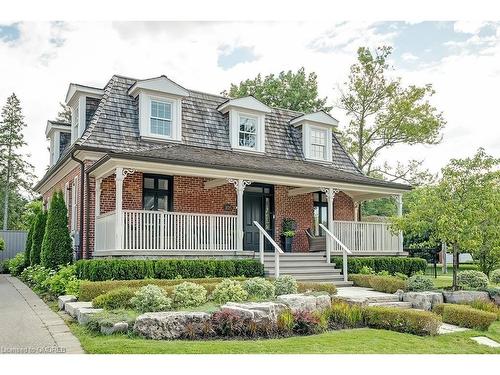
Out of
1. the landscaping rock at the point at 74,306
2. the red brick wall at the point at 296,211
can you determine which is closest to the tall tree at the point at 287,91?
the red brick wall at the point at 296,211

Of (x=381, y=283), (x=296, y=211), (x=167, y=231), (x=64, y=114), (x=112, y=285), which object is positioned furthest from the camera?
(x=64, y=114)

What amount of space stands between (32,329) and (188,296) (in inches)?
113

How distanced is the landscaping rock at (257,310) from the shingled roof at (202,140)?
541 centimetres

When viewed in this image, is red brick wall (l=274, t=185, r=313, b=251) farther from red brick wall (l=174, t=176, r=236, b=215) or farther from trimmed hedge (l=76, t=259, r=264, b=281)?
trimmed hedge (l=76, t=259, r=264, b=281)

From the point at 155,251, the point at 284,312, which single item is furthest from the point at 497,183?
the point at 155,251

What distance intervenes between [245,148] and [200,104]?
84.5 inches

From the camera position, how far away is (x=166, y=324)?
7.83m

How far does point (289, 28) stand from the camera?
11945mm

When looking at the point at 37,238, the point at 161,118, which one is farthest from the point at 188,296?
the point at 37,238

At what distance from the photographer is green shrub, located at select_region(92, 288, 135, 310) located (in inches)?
375

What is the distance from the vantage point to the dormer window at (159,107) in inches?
613

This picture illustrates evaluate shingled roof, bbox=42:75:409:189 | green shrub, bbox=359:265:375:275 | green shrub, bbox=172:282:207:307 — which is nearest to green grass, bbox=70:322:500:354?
green shrub, bbox=172:282:207:307

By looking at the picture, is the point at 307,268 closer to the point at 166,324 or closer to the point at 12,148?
the point at 166,324
